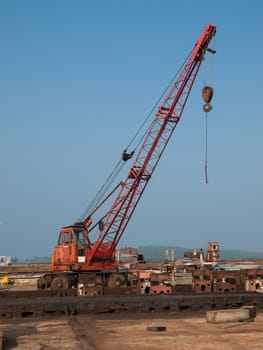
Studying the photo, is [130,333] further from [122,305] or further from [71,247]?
[71,247]

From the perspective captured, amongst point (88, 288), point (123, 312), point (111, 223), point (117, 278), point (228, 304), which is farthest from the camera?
point (111, 223)

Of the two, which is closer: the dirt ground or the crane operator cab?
the dirt ground

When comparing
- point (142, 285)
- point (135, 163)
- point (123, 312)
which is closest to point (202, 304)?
point (123, 312)

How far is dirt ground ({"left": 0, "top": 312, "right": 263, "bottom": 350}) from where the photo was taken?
52.2ft

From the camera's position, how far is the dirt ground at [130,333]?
1591 centimetres

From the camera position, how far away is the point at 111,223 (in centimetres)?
4528

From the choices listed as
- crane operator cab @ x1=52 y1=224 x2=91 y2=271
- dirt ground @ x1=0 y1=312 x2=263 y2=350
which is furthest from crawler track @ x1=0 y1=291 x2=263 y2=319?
crane operator cab @ x1=52 y1=224 x2=91 y2=271

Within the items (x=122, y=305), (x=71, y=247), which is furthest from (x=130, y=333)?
(x=71, y=247)

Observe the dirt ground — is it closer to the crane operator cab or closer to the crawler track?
the crawler track

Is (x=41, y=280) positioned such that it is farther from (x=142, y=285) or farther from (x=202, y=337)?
(x=202, y=337)

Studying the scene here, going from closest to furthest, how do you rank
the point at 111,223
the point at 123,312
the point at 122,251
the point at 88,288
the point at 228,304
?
Answer: 1. the point at 123,312
2. the point at 228,304
3. the point at 88,288
4. the point at 111,223
5. the point at 122,251

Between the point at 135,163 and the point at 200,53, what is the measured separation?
11815 mm

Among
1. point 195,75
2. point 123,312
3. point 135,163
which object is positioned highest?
point 195,75

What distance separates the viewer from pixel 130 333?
730 inches
